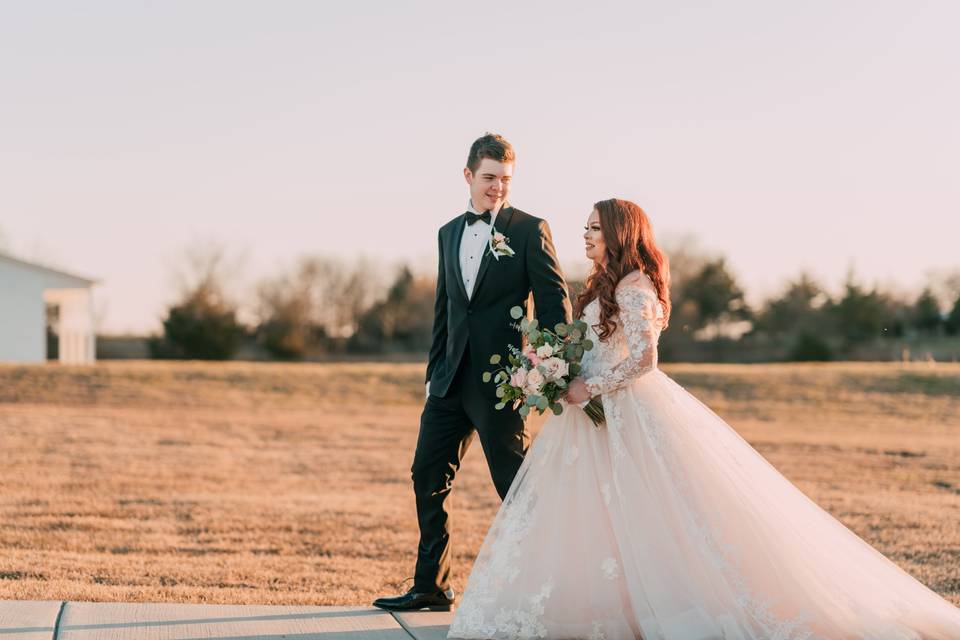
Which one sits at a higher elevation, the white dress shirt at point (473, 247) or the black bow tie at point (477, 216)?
the black bow tie at point (477, 216)

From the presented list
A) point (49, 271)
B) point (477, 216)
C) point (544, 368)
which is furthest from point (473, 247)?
point (49, 271)

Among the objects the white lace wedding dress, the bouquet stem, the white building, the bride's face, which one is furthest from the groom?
the white building

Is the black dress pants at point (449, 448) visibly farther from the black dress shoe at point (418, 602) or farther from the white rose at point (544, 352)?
the white rose at point (544, 352)

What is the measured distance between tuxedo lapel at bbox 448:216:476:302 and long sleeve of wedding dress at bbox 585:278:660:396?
0.88m

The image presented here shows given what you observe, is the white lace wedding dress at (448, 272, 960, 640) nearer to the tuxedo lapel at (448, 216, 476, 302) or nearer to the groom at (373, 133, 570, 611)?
the groom at (373, 133, 570, 611)

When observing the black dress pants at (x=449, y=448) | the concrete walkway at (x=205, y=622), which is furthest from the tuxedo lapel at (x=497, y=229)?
the concrete walkway at (x=205, y=622)

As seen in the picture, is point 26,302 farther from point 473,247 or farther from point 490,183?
point 490,183

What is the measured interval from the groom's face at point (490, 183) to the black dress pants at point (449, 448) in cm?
76

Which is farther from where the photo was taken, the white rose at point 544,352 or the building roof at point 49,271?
the building roof at point 49,271

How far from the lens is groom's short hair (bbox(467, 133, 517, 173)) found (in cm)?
530

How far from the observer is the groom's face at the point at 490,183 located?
17.5 ft

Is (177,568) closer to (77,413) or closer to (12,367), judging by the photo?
(77,413)

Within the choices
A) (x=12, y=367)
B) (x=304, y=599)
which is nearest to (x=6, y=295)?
(x=12, y=367)

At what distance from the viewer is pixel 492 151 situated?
Result: 5.31 meters
